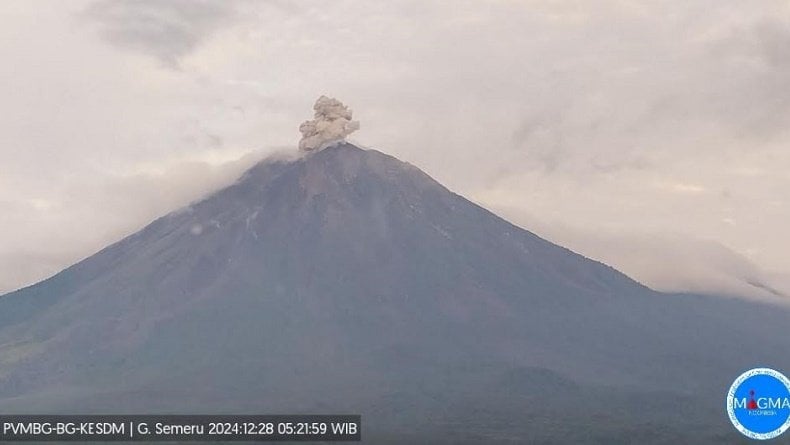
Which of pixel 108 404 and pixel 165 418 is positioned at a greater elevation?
pixel 108 404

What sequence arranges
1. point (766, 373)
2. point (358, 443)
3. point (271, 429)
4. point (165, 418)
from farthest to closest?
1. point (358, 443)
2. point (165, 418)
3. point (271, 429)
4. point (766, 373)

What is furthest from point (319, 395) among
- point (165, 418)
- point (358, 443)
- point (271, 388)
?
point (165, 418)

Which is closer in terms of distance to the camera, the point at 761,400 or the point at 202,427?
the point at 761,400

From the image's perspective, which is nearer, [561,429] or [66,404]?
[561,429]

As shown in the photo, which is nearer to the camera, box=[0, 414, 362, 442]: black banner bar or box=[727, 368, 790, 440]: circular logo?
box=[727, 368, 790, 440]: circular logo

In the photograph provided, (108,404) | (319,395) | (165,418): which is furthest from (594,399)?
(165,418)

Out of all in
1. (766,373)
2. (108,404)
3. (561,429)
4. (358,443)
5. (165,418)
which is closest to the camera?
(766,373)

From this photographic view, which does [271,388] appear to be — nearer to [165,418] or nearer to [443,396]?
[443,396]

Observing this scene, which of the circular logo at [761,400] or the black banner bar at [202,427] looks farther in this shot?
the black banner bar at [202,427]
